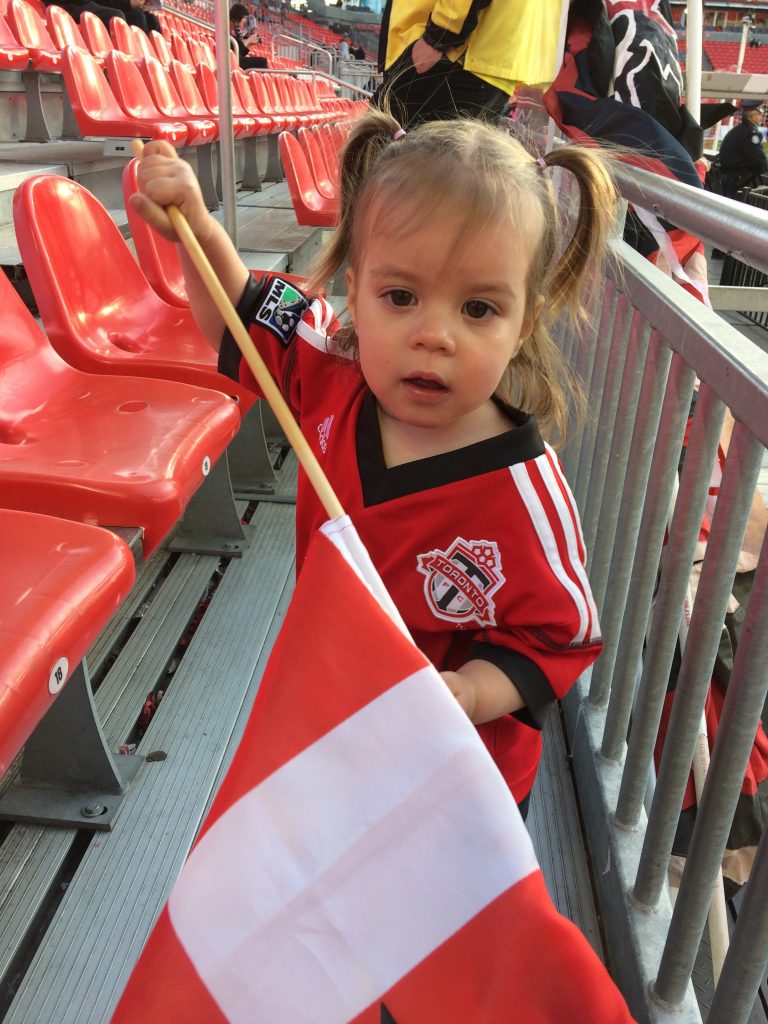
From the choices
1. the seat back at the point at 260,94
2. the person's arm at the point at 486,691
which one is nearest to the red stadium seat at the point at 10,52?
the seat back at the point at 260,94

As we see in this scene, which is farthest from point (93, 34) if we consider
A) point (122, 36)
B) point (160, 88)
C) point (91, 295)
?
point (91, 295)

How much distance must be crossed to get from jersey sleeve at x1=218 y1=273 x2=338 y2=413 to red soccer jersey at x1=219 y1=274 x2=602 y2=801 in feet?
0.49

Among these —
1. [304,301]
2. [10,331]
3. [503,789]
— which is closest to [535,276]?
[304,301]

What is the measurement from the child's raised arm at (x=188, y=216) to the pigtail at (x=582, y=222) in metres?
0.42

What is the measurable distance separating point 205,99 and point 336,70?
11.1m

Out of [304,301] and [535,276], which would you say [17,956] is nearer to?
[304,301]

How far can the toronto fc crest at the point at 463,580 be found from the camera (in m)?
1.02

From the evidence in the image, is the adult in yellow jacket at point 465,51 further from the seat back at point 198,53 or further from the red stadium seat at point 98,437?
the seat back at point 198,53

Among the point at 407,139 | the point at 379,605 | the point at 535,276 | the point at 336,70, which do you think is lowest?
the point at 336,70

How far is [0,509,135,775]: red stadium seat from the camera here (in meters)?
0.99

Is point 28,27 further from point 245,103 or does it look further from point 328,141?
point 245,103

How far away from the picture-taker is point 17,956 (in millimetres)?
1296

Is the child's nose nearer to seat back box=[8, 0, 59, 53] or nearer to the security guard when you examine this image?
seat back box=[8, 0, 59, 53]

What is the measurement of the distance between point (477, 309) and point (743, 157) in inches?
418
